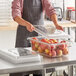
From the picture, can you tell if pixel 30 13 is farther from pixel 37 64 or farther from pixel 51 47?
pixel 37 64

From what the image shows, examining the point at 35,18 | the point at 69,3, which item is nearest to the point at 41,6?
the point at 35,18

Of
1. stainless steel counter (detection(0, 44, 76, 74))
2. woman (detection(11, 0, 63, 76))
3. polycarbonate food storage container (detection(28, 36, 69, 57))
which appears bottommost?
stainless steel counter (detection(0, 44, 76, 74))

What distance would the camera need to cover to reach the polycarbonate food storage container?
2.15m

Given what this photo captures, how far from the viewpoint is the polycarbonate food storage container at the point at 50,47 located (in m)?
2.15

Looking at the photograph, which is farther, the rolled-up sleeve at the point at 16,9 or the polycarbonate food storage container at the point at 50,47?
the rolled-up sleeve at the point at 16,9

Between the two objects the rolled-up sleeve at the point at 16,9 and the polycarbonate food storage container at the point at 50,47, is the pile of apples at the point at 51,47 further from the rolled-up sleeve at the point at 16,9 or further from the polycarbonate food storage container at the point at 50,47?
the rolled-up sleeve at the point at 16,9

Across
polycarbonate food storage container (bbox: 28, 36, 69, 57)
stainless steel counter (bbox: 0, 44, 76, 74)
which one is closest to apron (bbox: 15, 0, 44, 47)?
polycarbonate food storage container (bbox: 28, 36, 69, 57)

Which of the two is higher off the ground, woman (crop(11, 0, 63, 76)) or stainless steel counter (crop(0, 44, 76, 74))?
woman (crop(11, 0, 63, 76))

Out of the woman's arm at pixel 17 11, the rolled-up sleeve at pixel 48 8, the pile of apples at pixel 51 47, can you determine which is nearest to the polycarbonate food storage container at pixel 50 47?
the pile of apples at pixel 51 47

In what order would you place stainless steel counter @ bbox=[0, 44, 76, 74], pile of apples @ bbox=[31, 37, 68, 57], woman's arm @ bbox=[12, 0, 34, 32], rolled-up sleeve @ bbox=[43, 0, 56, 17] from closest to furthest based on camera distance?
1. stainless steel counter @ bbox=[0, 44, 76, 74]
2. pile of apples @ bbox=[31, 37, 68, 57]
3. woman's arm @ bbox=[12, 0, 34, 32]
4. rolled-up sleeve @ bbox=[43, 0, 56, 17]

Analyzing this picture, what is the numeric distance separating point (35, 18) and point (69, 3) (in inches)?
65.8

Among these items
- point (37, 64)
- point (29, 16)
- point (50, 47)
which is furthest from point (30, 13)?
point (37, 64)

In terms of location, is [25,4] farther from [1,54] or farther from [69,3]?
[69,3]

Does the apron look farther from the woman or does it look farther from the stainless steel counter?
the stainless steel counter
